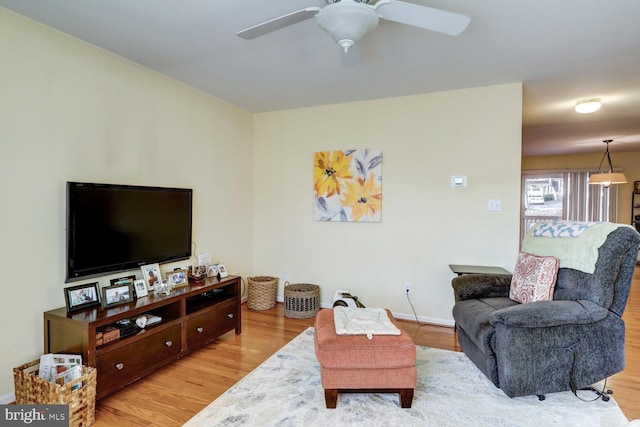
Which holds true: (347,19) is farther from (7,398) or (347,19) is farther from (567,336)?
(7,398)

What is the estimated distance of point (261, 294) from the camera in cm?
389

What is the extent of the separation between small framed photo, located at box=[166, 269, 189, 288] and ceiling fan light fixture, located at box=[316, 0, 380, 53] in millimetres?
2166

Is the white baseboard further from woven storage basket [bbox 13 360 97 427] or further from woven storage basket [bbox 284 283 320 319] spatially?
woven storage basket [bbox 284 283 320 319]

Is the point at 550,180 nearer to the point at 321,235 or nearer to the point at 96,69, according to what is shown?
the point at 321,235

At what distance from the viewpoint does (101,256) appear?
238 cm

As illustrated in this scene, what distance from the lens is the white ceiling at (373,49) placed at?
1983mm

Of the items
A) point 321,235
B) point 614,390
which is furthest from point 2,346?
point 614,390

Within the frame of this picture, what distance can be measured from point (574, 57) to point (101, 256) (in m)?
3.78

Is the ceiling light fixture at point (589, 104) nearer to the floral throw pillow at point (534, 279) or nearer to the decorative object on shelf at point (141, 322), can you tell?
the floral throw pillow at point (534, 279)

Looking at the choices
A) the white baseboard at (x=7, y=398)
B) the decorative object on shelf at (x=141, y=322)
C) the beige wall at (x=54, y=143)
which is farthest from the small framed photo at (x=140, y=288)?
the white baseboard at (x=7, y=398)

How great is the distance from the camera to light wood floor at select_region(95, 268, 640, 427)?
6.45 feet

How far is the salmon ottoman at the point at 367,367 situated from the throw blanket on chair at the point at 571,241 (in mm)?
1308

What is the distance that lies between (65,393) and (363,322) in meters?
1.66

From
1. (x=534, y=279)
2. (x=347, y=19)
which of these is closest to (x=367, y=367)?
(x=534, y=279)
